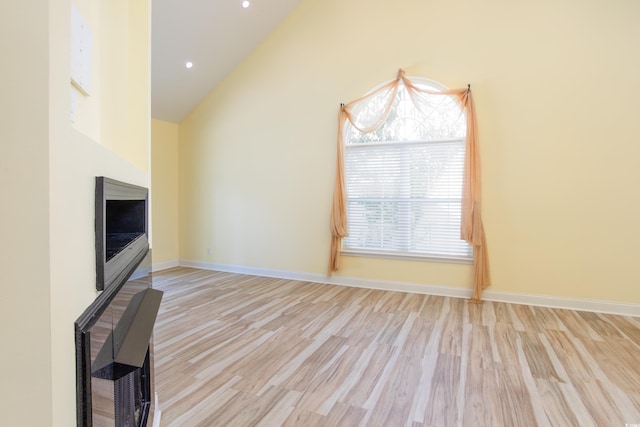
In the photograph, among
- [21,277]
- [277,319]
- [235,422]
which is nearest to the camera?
[21,277]

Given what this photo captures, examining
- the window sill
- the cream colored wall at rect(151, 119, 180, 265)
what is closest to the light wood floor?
the window sill

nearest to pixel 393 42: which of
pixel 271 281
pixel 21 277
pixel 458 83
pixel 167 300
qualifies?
pixel 458 83

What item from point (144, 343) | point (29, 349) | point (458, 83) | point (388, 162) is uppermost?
point (458, 83)

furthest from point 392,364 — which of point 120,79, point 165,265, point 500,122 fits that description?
point 165,265

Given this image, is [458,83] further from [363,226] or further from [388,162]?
[363,226]

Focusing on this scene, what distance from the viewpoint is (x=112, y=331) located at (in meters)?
0.73

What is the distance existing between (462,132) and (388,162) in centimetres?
96

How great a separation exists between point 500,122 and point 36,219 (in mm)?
4241

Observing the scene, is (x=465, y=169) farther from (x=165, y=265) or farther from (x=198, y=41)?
(x=165, y=265)

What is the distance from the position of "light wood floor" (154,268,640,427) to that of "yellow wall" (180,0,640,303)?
672 millimetres

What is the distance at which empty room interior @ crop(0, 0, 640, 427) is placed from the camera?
51cm

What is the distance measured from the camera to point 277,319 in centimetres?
315

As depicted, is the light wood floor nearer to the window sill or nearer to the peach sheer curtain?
the window sill

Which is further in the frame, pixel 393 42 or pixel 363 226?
pixel 363 226
